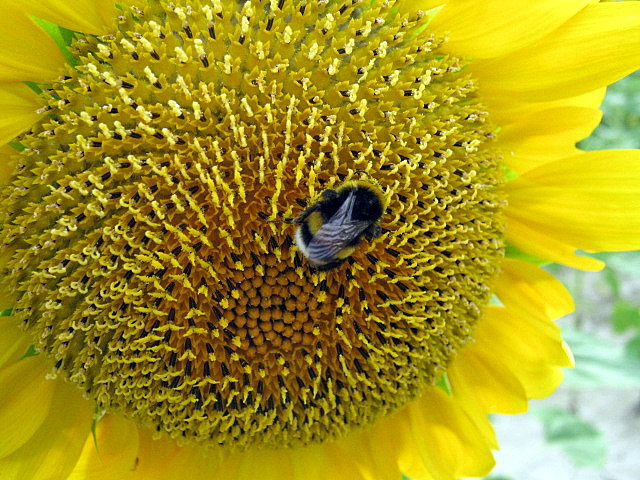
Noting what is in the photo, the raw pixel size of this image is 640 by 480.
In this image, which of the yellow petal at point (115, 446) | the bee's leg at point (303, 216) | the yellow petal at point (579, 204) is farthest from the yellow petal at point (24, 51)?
the yellow petal at point (579, 204)

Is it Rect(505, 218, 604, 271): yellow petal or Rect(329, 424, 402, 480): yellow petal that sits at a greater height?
Rect(505, 218, 604, 271): yellow petal

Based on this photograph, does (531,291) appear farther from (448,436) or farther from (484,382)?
(448,436)

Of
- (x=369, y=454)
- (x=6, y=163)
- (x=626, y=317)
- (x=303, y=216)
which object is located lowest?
(x=626, y=317)

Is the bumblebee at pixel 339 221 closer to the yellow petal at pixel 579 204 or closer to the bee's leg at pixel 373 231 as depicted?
the bee's leg at pixel 373 231

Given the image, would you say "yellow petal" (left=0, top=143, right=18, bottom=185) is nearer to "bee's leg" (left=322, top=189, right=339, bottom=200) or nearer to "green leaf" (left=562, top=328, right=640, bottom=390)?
"bee's leg" (left=322, top=189, right=339, bottom=200)

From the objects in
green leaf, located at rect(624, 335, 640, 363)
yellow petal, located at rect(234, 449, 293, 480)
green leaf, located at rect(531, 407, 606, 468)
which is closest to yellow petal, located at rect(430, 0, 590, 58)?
yellow petal, located at rect(234, 449, 293, 480)

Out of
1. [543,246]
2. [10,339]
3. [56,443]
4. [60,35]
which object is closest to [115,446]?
[56,443]
